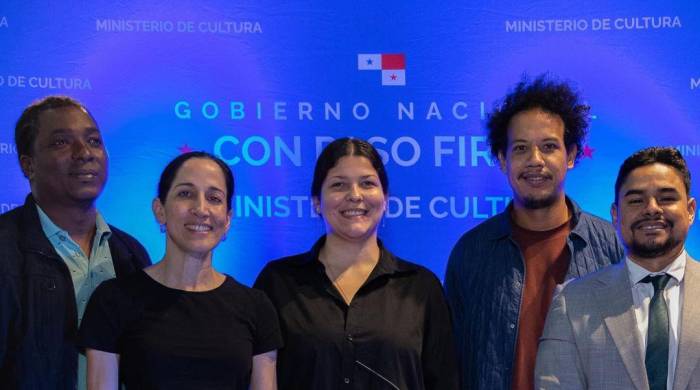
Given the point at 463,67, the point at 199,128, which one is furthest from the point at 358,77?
the point at 199,128

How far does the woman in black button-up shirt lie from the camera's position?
2.90m

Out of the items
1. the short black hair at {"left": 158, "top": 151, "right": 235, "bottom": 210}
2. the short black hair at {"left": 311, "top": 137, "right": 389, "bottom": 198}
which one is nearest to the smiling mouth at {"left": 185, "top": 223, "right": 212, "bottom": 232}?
the short black hair at {"left": 158, "top": 151, "right": 235, "bottom": 210}

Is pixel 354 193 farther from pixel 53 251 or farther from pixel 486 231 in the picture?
pixel 53 251

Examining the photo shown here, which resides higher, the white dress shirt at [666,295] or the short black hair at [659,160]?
the short black hair at [659,160]

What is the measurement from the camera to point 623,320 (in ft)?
9.41

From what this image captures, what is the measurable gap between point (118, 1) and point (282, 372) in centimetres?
245

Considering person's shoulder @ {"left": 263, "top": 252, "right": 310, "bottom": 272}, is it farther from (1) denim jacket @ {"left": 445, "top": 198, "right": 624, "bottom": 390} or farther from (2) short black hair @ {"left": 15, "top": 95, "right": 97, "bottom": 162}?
(2) short black hair @ {"left": 15, "top": 95, "right": 97, "bottom": 162}

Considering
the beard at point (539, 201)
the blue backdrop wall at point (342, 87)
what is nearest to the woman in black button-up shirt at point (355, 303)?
the beard at point (539, 201)

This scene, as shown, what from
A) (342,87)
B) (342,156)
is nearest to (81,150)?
(342,156)

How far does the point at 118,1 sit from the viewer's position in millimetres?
4391

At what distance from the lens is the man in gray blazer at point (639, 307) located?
2.78 meters

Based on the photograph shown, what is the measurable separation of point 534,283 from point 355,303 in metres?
0.82

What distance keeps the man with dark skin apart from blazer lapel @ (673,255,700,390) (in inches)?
85.1

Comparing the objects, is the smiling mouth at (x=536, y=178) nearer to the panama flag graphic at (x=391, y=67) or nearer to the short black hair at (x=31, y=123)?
the panama flag graphic at (x=391, y=67)
